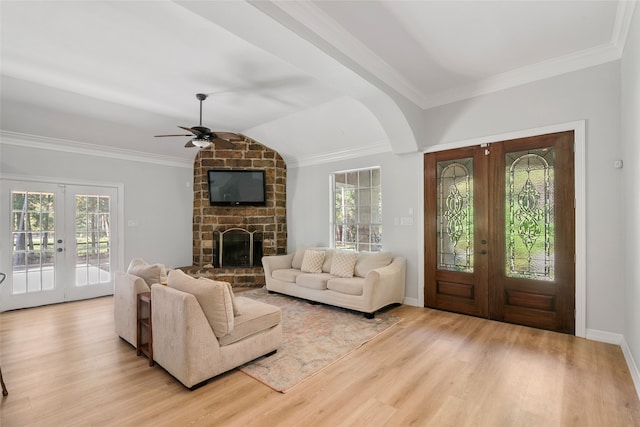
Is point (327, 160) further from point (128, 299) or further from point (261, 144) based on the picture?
point (128, 299)

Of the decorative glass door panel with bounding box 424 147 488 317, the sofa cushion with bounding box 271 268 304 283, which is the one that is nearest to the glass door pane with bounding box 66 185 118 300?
the sofa cushion with bounding box 271 268 304 283

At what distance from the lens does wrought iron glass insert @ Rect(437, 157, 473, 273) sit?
13.5 feet

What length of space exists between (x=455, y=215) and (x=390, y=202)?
3.42ft

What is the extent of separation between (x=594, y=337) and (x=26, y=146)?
805 centimetres

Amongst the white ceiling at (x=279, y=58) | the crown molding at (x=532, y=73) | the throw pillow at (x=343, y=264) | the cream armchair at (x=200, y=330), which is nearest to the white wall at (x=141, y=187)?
the white ceiling at (x=279, y=58)

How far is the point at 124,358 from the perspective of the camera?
2947 mm

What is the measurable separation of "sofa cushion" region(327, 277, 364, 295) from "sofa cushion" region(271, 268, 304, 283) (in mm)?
806

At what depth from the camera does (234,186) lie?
246 inches

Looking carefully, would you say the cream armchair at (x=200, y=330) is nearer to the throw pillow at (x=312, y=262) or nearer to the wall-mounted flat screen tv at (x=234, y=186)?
the throw pillow at (x=312, y=262)

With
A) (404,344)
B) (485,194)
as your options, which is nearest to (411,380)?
(404,344)

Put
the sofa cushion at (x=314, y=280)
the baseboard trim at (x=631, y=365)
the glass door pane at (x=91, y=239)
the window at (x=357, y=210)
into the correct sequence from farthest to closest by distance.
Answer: the window at (x=357, y=210) < the glass door pane at (x=91, y=239) < the sofa cushion at (x=314, y=280) < the baseboard trim at (x=631, y=365)

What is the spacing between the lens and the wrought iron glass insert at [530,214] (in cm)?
351

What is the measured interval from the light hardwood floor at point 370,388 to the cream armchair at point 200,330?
15 centimetres

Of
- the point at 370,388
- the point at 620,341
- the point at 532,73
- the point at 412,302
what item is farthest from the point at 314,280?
the point at 532,73
